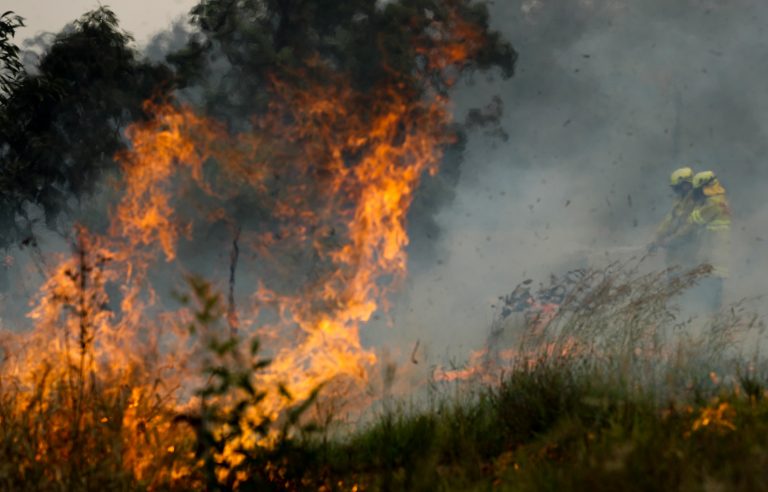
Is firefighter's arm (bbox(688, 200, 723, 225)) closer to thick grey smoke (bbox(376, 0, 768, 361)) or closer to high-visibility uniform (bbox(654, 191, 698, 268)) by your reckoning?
high-visibility uniform (bbox(654, 191, 698, 268))

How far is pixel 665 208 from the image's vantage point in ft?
103

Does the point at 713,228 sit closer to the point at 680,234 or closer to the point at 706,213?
the point at 706,213

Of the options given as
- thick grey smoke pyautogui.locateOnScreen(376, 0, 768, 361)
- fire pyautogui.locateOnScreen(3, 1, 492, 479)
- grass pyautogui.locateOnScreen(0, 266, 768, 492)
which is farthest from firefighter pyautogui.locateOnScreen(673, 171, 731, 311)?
thick grey smoke pyautogui.locateOnScreen(376, 0, 768, 361)

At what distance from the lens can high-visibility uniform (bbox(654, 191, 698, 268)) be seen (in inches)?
545

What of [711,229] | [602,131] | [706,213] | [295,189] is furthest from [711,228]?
[602,131]

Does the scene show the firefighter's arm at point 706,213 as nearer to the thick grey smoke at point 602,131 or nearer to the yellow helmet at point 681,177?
the yellow helmet at point 681,177

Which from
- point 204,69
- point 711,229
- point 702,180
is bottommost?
point 711,229

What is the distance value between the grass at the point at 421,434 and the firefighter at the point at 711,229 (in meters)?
7.11

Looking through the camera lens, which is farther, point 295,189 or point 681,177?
point 295,189

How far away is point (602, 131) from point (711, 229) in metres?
21.6

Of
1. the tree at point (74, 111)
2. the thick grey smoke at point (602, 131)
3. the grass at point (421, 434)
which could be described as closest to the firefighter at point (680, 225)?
the grass at point (421, 434)

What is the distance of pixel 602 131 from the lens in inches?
1362

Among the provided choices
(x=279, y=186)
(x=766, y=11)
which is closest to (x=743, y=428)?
(x=279, y=186)

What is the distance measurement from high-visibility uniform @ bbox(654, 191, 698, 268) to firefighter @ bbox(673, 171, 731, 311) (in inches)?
1.8
